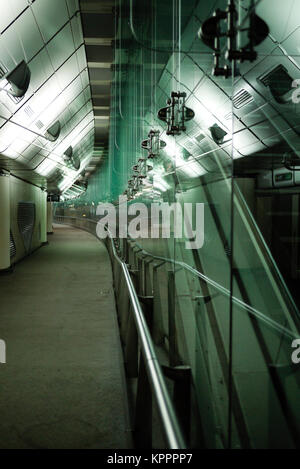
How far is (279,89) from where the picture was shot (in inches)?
403

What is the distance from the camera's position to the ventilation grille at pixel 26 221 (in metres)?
13.9

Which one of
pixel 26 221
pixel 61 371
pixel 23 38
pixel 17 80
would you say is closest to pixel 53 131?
pixel 26 221

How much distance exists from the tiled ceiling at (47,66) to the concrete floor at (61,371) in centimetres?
348

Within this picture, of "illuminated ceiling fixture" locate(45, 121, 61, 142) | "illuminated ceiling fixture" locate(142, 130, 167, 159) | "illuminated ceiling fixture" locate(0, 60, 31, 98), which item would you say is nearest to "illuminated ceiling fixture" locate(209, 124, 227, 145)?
"illuminated ceiling fixture" locate(142, 130, 167, 159)

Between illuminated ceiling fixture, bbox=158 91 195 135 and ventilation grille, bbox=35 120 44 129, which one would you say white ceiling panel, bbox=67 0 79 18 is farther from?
illuminated ceiling fixture, bbox=158 91 195 135

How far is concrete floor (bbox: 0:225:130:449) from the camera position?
9.54 ft

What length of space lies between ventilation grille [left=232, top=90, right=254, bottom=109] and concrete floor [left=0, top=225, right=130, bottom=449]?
542cm

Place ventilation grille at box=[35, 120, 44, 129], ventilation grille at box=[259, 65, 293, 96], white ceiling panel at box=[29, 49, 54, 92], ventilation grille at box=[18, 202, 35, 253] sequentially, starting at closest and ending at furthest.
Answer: white ceiling panel at box=[29, 49, 54, 92] → ventilation grille at box=[259, 65, 293, 96] → ventilation grille at box=[35, 120, 44, 129] → ventilation grille at box=[18, 202, 35, 253]

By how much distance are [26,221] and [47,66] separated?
6.98 m

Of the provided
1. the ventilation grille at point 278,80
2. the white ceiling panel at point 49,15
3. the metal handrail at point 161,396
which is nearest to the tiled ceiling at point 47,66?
the white ceiling panel at point 49,15

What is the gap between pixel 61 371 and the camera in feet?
13.4

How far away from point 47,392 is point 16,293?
15.9ft

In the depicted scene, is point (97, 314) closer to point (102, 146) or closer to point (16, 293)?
point (16, 293)
